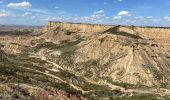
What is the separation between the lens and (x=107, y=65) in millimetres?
119625

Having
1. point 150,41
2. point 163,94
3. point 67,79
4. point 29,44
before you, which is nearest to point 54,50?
point 29,44

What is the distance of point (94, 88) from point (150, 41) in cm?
4509

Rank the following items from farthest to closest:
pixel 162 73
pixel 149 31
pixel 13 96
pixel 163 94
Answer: pixel 149 31 → pixel 162 73 → pixel 163 94 → pixel 13 96

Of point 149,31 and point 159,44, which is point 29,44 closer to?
point 149,31

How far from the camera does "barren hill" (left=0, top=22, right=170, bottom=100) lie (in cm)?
9438

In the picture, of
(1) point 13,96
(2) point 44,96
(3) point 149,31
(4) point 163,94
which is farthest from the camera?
(3) point 149,31

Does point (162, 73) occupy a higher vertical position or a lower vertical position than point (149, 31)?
lower

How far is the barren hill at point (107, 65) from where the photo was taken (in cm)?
9438

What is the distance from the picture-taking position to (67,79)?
104188 millimetres

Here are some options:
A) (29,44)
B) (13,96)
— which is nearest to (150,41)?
(29,44)

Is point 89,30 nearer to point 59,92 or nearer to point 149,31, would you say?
Answer: point 149,31

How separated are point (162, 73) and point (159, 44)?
2165 cm

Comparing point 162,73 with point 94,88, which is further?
point 162,73

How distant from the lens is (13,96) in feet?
176
